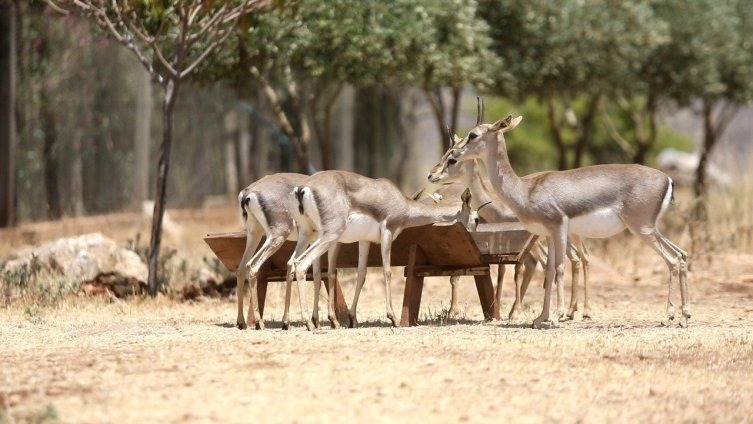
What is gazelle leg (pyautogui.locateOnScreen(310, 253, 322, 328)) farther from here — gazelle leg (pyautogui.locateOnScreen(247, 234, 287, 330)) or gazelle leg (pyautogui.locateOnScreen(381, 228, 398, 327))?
gazelle leg (pyautogui.locateOnScreen(381, 228, 398, 327))

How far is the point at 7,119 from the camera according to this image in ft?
74.5

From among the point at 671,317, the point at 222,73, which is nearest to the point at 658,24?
the point at 222,73

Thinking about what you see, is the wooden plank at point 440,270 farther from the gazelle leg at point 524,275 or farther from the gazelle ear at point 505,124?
the gazelle ear at point 505,124

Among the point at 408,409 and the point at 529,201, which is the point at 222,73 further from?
the point at 408,409

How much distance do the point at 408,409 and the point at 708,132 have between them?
80.2 feet

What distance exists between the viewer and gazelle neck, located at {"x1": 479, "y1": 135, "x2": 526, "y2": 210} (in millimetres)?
12258

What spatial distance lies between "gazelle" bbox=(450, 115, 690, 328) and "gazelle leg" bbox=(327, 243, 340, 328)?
163 cm

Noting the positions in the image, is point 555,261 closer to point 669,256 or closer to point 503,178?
point 503,178

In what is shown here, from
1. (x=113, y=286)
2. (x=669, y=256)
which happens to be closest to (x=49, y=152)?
(x=113, y=286)

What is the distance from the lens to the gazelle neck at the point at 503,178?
12.3 metres

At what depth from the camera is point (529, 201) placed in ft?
40.0

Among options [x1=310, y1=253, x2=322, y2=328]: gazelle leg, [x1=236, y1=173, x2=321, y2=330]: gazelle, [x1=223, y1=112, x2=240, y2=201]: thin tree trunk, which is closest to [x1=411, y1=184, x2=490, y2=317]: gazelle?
[x1=310, y1=253, x2=322, y2=328]: gazelle leg

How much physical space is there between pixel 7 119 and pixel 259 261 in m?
12.0

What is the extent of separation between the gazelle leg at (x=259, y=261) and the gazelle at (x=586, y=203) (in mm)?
2105
